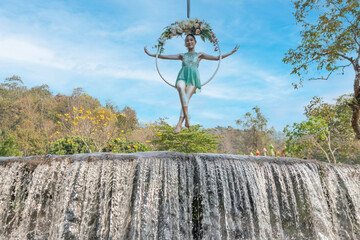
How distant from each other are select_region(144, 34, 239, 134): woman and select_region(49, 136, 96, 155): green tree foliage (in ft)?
21.0

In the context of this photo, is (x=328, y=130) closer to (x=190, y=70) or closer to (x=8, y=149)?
(x=190, y=70)

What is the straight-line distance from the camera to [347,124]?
1245cm

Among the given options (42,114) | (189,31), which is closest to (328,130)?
(189,31)

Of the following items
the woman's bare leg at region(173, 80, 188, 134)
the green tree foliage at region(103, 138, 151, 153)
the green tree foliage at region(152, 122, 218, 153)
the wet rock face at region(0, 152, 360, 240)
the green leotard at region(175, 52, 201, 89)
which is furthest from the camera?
the green tree foliage at region(103, 138, 151, 153)

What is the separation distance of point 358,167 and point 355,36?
6126 mm

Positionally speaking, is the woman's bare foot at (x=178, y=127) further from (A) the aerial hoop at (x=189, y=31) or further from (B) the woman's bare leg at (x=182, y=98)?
(A) the aerial hoop at (x=189, y=31)

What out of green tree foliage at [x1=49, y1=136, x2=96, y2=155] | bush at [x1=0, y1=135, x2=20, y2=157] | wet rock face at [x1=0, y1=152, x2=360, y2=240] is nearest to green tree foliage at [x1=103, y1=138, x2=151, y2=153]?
green tree foliage at [x1=49, y1=136, x2=96, y2=155]

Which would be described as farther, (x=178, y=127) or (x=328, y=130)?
(x=328, y=130)

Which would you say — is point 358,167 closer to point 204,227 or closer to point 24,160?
point 204,227

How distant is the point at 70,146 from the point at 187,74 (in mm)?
6981

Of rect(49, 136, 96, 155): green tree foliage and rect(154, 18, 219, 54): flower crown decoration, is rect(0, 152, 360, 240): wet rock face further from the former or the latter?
rect(49, 136, 96, 155): green tree foliage

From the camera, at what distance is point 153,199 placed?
14.6ft

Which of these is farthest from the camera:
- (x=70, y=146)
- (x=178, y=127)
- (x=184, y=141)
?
(x=70, y=146)

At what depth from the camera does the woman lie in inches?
223
